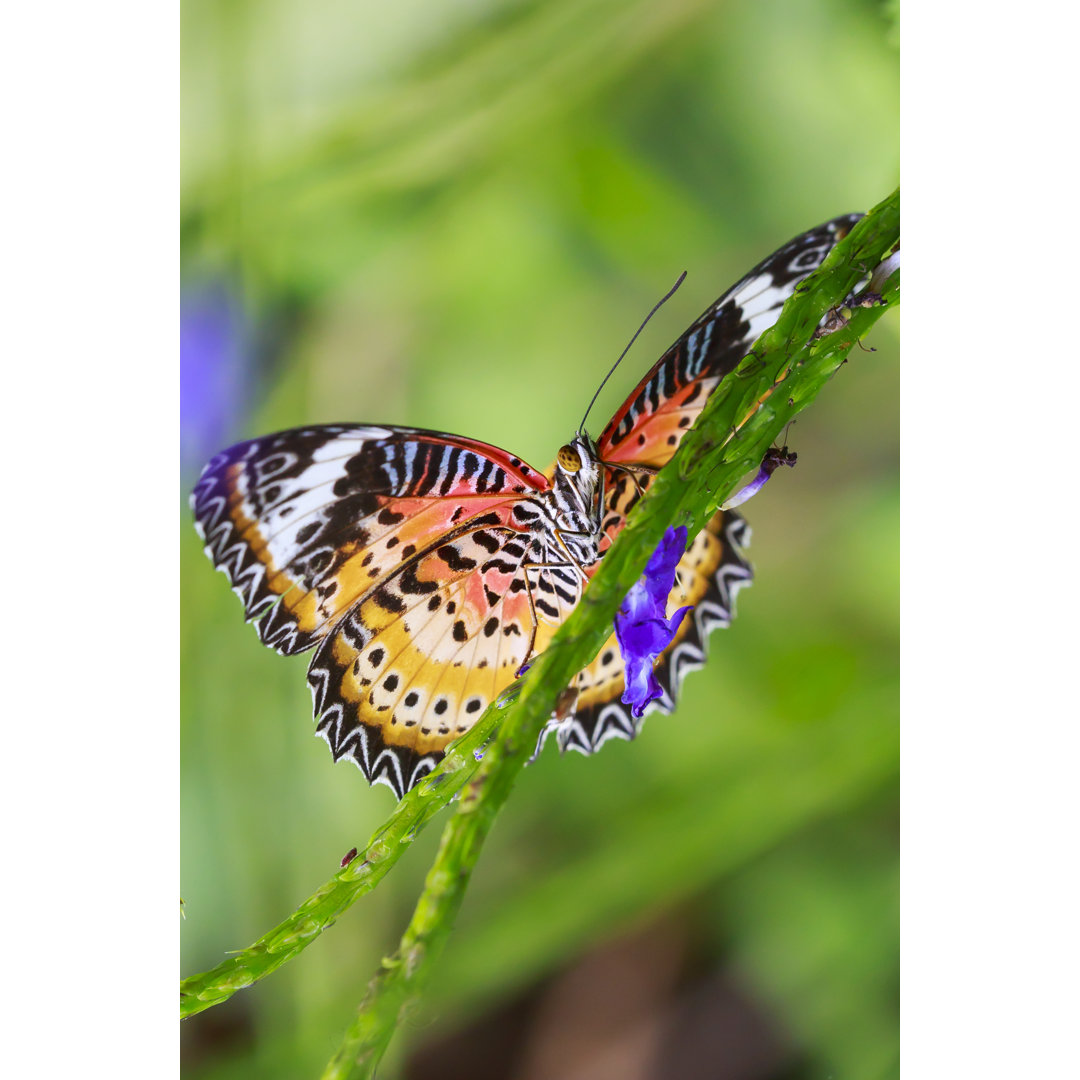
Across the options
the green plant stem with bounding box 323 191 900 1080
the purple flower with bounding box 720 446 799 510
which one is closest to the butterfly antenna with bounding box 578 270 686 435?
the purple flower with bounding box 720 446 799 510

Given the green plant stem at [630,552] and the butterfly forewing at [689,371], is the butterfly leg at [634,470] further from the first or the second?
the green plant stem at [630,552]

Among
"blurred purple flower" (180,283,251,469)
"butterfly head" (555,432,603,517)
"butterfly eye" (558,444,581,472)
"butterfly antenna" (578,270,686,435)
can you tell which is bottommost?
"butterfly head" (555,432,603,517)

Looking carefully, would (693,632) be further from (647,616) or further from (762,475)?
(647,616)
